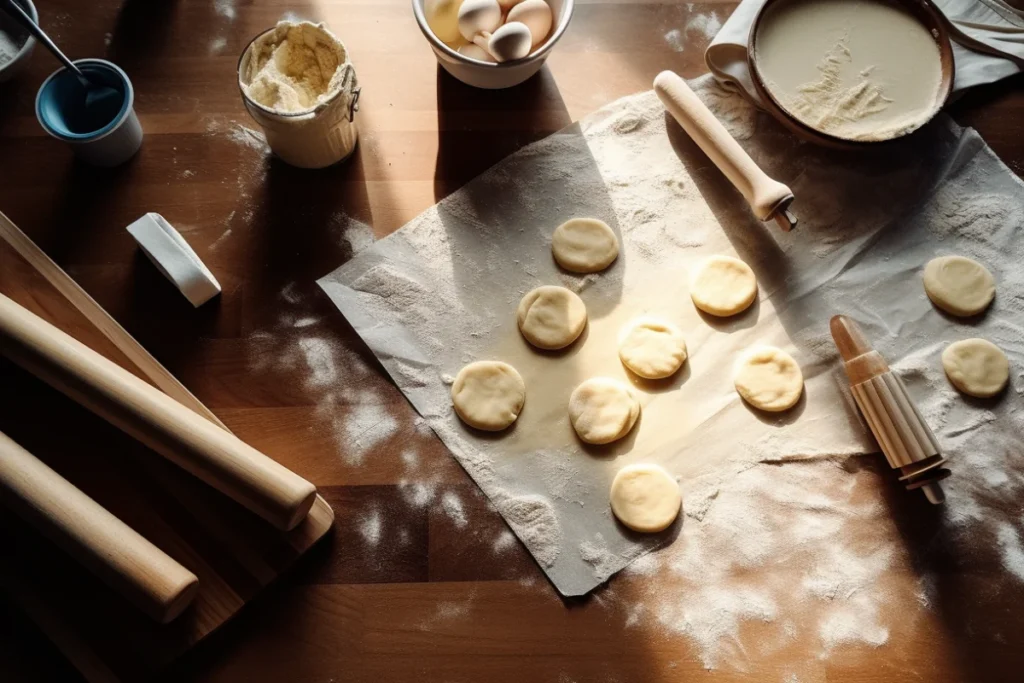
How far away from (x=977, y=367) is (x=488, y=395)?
0.76 meters

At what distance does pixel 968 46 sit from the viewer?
4.51 ft

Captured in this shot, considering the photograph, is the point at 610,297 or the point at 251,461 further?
the point at 610,297

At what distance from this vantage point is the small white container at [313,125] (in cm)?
116

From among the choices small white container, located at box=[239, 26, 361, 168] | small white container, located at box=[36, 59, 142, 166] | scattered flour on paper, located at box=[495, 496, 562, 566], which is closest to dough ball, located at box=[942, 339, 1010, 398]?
scattered flour on paper, located at box=[495, 496, 562, 566]

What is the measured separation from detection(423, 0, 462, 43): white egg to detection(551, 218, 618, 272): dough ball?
0.38 metres

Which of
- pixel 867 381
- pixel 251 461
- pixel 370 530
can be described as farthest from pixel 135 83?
pixel 867 381

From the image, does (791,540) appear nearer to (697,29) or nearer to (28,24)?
(697,29)

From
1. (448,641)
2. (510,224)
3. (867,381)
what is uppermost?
(510,224)

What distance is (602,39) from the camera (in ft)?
4.67

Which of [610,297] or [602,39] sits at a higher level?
[602,39]

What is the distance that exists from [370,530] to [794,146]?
0.96 m

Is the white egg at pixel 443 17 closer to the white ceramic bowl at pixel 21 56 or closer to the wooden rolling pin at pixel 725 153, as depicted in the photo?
the wooden rolling pin at pixel 725 153

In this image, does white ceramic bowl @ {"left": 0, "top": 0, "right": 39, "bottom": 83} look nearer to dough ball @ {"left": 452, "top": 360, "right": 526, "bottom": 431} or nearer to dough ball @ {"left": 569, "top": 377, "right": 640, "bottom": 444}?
dough ball @ {"left": 452, "top": 360, "right": 526, "bottom": 431}

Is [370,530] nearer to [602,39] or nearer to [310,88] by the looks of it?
[310,88]
